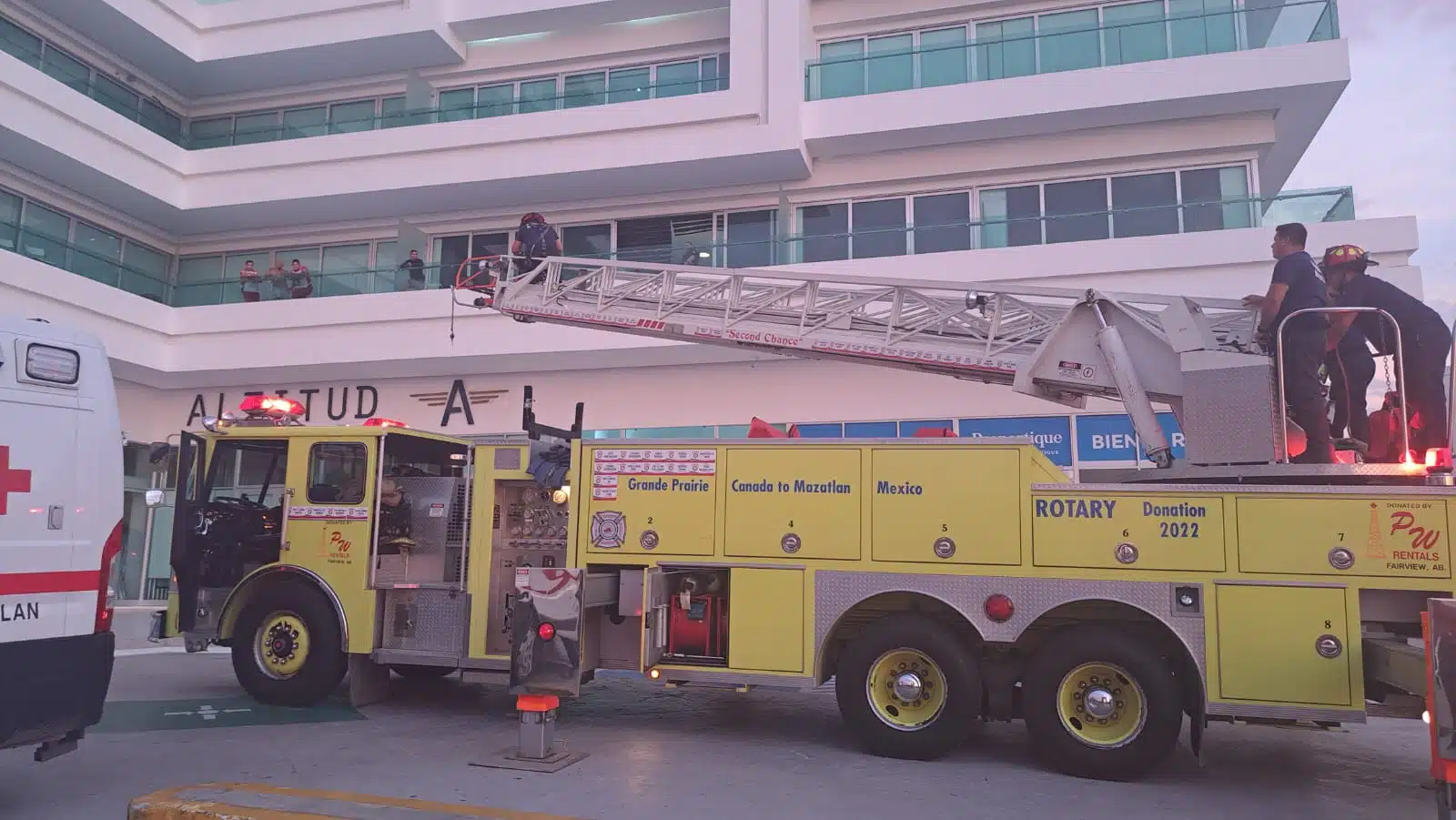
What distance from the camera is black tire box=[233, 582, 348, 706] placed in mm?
8641

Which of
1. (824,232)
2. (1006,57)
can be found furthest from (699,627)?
(1006,57)

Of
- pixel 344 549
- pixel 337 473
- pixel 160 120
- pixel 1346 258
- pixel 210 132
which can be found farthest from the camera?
pixel 210 132

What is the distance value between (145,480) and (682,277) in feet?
56.2

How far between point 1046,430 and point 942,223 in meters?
4.07

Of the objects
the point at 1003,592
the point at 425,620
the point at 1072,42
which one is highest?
the point at 1072,42

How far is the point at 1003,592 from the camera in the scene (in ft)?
22.9

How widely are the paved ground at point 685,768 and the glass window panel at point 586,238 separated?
1109 centimetres

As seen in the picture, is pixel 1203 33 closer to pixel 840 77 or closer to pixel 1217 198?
pixel 1217 198

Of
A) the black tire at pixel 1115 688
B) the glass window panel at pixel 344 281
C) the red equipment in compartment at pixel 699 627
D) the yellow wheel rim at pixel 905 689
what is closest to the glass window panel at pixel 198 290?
the glass window panel at pixel 344 281

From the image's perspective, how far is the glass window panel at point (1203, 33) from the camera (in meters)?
15.5

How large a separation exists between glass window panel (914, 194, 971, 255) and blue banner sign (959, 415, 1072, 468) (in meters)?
2.95

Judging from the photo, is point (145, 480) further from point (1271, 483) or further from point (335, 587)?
point (1271, 483)

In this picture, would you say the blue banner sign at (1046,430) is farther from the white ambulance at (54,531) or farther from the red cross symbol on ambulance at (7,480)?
the red cross symbol on ambulance at (7,480)

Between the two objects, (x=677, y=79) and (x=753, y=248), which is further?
(x=677, y=79)
